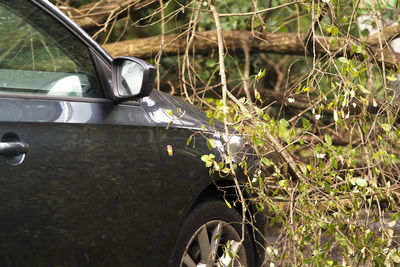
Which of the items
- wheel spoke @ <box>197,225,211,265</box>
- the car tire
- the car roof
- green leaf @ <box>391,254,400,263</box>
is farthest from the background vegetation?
the car roof

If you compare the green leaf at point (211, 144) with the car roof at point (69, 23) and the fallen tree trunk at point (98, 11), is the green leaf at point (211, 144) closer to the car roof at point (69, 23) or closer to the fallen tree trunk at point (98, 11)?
the car roof at point (69, 23)

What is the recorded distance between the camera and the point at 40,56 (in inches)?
115

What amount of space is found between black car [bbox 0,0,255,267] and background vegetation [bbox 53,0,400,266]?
0.25 metres

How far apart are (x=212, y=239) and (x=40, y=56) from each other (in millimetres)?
1288

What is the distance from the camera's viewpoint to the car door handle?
2475 millimetres

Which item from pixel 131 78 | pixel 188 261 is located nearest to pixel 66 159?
pixel 131 78

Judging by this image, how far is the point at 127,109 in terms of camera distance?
315 centimetres

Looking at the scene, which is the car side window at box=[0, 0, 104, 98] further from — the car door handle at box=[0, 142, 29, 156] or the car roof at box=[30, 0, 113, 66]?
the car door handle at box=[0, 142, 29, 156]

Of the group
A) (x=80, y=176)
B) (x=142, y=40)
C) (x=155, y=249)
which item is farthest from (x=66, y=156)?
(x=142, y=40)

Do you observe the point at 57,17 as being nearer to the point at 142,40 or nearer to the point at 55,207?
the point at 55,207

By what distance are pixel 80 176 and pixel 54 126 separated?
230 millimetres

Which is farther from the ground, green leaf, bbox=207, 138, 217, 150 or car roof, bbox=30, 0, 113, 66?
car roof, bbox=30, 0, 113, 66

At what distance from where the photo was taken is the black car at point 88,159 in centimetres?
256

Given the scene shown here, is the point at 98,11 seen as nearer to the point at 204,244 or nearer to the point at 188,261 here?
the point at 204,244
